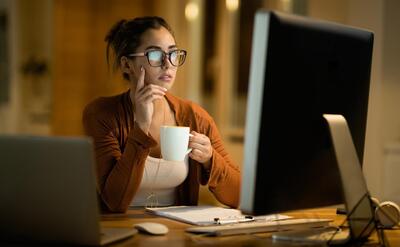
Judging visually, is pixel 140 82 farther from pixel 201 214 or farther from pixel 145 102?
pixel 201 214

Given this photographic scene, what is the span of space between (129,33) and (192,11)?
440cm

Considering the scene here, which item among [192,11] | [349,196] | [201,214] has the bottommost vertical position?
[201,214]

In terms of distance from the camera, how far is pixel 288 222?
160 cm

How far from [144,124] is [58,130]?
14.1 ft

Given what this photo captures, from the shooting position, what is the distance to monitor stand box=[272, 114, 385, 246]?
4.50ft

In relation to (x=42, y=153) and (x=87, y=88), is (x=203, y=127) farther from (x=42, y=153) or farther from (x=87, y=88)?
(x=87, y=88)

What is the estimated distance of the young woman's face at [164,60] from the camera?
1965 millimetres

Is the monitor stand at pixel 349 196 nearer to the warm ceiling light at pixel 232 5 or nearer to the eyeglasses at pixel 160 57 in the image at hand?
the eyeglasses at pixel 160 57

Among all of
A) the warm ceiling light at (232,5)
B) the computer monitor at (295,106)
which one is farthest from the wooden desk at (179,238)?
the warm ceiling light at (232,5)

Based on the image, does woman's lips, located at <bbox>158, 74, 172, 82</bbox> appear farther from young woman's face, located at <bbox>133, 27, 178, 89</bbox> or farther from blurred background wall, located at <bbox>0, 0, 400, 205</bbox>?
blurred background wall, located at <bbox>0, 0, 400, 205</bbox>

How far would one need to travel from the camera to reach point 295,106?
4.36 feet

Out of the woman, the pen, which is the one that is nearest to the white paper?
the pen

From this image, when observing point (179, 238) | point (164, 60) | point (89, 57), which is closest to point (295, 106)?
point (179, 238)

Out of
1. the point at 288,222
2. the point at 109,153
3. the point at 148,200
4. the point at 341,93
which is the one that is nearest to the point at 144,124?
the point at 109,153
